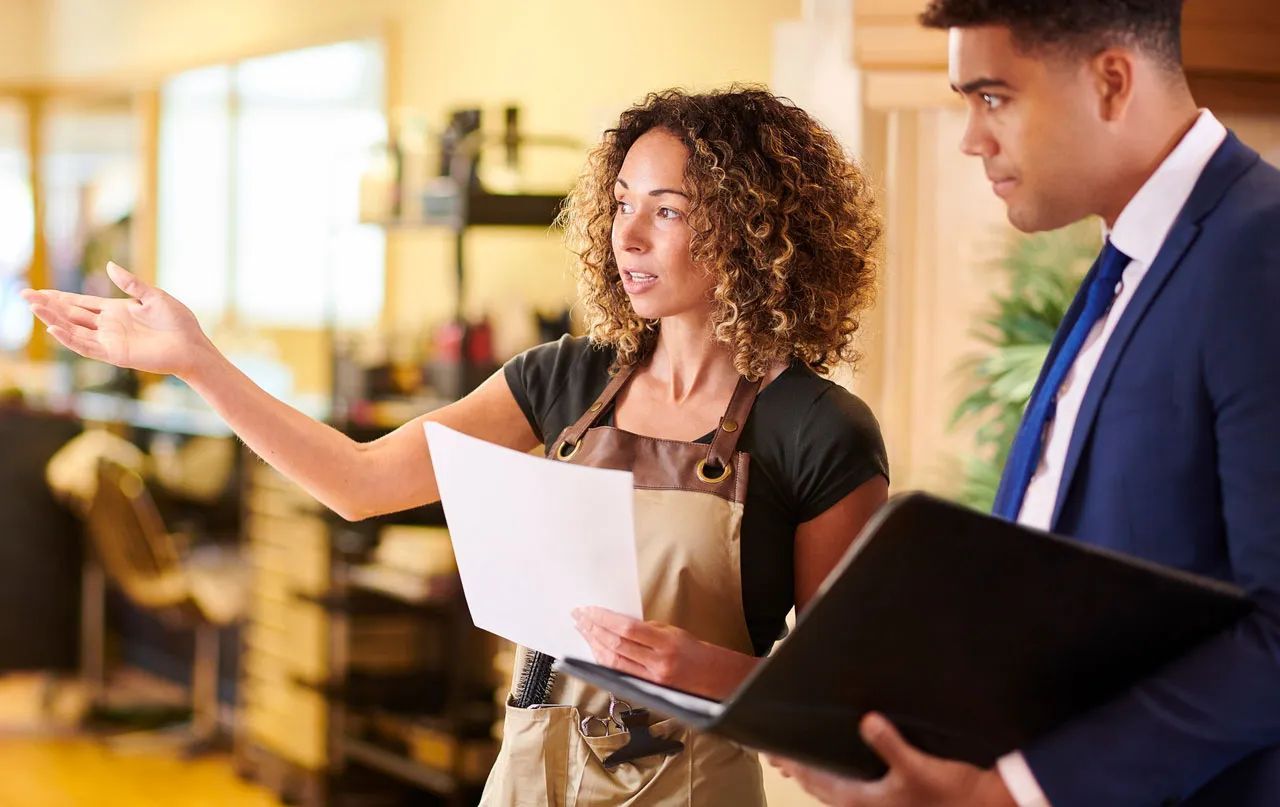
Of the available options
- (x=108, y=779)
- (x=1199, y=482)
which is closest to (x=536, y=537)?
(x=1199, y=482)

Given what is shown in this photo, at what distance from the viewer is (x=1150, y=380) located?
1132 mm

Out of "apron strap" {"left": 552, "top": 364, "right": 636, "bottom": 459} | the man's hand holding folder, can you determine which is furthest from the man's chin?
"apron strap" {"left": 552, "top": 364, "right": 636, "bottom": 459}

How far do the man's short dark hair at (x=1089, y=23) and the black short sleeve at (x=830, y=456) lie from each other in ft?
1.66

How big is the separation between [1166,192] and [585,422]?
71cm

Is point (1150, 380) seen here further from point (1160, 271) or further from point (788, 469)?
point (788, 469)

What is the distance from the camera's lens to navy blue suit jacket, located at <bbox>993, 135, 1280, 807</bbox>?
107cm

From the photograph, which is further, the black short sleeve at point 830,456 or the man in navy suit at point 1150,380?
the black short sleeve at point 830,456

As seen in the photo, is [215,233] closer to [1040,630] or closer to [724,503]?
[724,503]

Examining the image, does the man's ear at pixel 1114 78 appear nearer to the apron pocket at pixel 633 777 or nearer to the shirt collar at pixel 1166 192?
the shirt collar at pixel 1166 192

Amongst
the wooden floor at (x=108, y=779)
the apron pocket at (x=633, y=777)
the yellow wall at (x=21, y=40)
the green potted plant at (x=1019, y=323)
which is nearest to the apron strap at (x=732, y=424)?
the apron pocket at (x=633, y=777)

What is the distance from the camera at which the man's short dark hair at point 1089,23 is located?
45.3 inches

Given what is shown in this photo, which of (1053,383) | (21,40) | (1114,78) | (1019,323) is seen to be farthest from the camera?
(21,40)

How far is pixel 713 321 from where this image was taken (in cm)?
166

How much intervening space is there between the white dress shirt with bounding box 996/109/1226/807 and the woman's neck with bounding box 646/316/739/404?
A: 1.51ft
